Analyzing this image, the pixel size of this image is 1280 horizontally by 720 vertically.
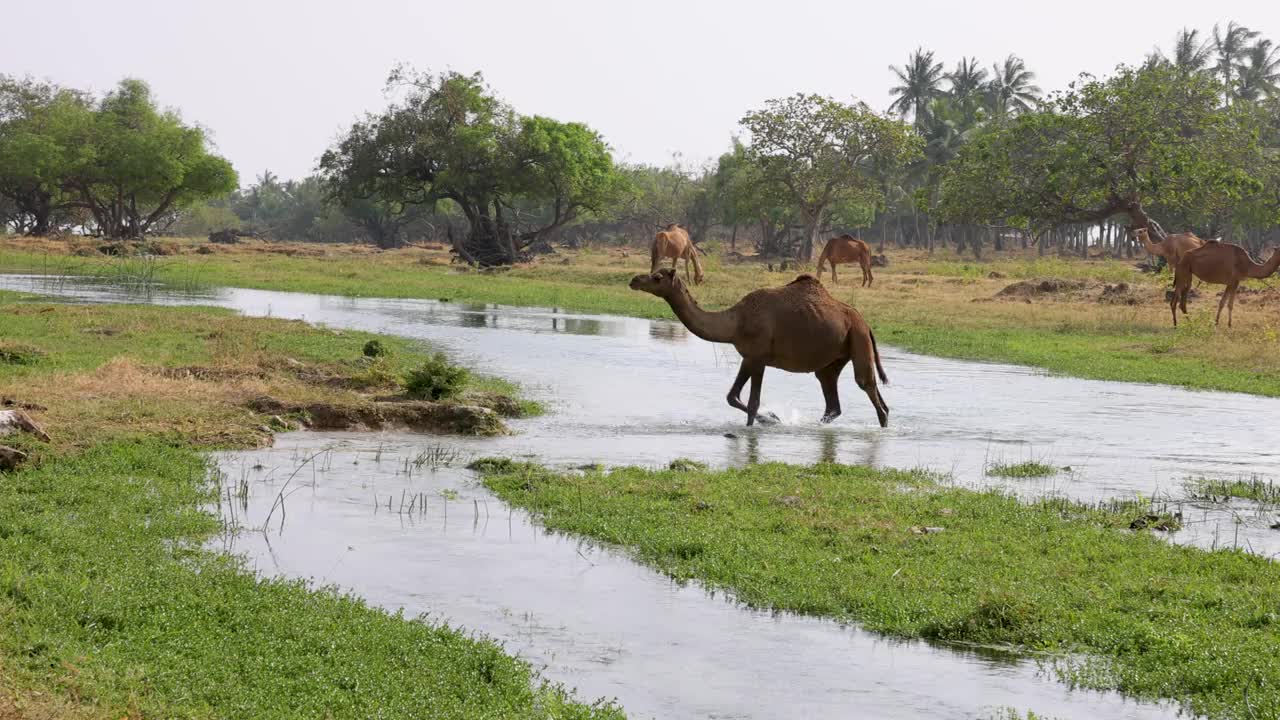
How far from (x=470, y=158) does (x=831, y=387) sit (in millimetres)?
41923

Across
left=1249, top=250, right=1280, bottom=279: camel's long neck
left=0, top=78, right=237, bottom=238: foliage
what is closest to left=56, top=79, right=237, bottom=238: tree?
left=0, top=78, right=237, bottom=238: foliage

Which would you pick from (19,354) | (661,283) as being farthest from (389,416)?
(19,354)

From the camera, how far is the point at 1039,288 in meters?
38.5

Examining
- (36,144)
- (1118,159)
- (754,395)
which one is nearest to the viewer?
(754,395)

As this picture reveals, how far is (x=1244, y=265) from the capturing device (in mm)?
28391

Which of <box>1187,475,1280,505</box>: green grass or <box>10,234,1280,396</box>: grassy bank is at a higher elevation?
<box>10,234,1280,396</box>: grassy bank

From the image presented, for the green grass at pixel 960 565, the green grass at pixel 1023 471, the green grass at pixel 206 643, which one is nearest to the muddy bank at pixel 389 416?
the green grass at pixel 960 565

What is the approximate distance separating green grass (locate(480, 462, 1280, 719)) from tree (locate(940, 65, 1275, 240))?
2612 centimetres

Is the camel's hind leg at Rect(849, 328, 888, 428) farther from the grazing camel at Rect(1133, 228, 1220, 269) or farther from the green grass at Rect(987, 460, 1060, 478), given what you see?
the grazing camel at Rect(1133, 228, 1220, 269)

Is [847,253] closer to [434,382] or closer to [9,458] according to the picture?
[434,382]

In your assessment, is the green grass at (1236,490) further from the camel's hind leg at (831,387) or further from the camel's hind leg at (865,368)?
the camel's hind leg at (831,387)

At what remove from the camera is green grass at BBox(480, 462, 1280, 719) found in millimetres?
7016

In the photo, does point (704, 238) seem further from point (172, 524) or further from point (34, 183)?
point (172, 524)

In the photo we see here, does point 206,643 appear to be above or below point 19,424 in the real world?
below
